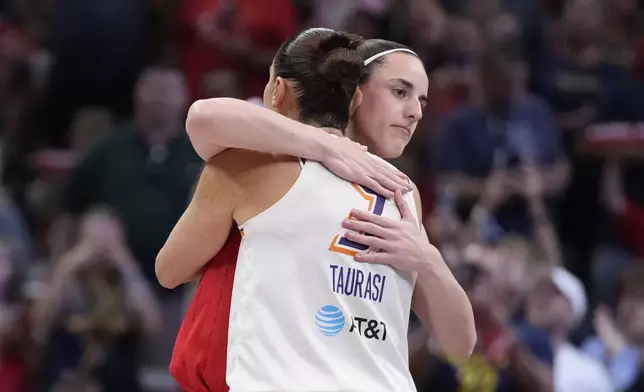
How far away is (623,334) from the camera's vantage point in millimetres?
7297

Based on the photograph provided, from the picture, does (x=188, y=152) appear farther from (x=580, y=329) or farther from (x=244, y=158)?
(x=244, y=158)

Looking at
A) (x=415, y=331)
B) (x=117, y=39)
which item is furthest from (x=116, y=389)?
(x=117, y=39)

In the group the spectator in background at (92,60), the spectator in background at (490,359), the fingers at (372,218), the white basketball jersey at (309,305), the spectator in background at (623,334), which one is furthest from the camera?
the spectator in background at (92,60)

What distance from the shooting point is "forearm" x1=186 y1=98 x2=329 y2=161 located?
312cm

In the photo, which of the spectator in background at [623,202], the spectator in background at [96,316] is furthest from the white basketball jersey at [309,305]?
the spectator in background at [623,202]

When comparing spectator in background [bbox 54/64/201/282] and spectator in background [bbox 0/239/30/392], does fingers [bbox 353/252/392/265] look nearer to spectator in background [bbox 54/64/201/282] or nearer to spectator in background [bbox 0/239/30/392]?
spectator in background [bbox 0/239/30/392]

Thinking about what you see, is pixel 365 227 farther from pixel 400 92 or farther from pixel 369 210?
pixel 400 92

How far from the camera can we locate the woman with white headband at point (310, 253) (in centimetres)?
304

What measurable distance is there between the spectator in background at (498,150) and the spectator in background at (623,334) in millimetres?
726

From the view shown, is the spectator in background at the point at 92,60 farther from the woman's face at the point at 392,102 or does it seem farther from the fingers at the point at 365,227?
the fingers at the point at 365,227

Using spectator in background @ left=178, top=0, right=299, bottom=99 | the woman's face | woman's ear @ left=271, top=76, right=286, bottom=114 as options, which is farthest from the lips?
spectator in background @ left=178, top=0, right=299, bottom=99

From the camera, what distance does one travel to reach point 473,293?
6.51 metres

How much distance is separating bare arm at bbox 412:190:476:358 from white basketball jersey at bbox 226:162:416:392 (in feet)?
0.67

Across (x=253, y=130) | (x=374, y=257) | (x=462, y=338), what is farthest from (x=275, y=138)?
(x=462, y=338)
